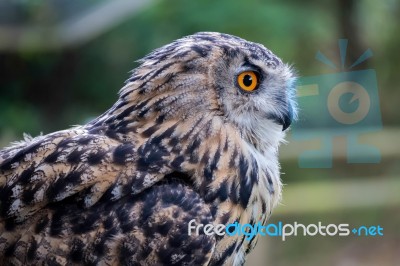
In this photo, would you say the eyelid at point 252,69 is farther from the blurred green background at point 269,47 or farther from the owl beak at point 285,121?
the blurred green background at point 269,47

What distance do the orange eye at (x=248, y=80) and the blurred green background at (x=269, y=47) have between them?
160 cm

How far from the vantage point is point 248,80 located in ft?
6.07

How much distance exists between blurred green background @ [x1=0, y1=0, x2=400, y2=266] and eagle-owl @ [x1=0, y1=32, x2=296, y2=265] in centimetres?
161

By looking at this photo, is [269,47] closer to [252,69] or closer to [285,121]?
[285,121]

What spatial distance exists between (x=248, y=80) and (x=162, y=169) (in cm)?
38

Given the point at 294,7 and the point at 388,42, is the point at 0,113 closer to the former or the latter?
the point at 294,7

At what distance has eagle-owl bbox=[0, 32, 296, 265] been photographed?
1586mm

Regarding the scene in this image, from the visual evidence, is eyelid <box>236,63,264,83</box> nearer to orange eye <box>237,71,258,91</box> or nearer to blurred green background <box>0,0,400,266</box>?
orange eye <box>237,71,258,91</box>

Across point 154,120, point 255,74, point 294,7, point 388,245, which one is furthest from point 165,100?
point 294,7

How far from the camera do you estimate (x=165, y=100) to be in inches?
70.0

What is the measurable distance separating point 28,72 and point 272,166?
578cm

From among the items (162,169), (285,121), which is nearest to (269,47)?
(285,121)

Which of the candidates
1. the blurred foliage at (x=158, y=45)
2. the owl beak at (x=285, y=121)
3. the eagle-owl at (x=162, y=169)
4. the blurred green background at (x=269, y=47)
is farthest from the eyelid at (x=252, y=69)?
the blurred foliage at (x=158, y=45)

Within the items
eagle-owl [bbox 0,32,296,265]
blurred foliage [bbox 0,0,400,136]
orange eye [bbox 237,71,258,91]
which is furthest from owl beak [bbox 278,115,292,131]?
blurred foliage [bbox 0,0,400,136]
